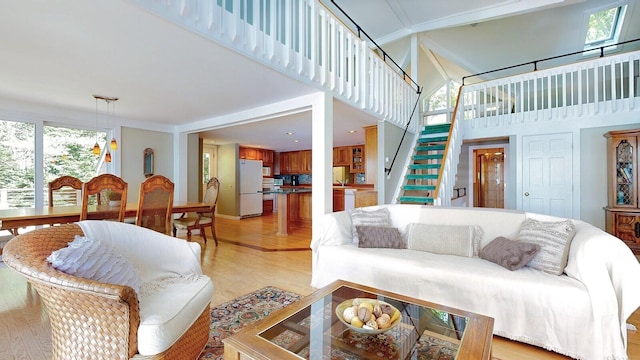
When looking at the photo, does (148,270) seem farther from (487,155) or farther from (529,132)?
(487,155)

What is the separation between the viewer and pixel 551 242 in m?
2.05

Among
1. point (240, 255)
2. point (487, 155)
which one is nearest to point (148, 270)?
point (240, 255)

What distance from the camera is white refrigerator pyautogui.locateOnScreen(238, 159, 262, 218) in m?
7.57

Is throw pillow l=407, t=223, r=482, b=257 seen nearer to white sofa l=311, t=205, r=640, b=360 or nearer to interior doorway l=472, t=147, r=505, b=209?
white sofa l=311, t=205, r=640, b=360

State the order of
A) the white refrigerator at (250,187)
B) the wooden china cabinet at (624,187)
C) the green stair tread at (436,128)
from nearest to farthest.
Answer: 1. the wooden china cabinet at (624,187)
2. the green stair tread at (436,128)
3. the white refrigerator at (250,187)

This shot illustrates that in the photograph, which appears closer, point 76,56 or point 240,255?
point 76,56

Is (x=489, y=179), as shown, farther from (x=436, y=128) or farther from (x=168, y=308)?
(x=168, y=308)

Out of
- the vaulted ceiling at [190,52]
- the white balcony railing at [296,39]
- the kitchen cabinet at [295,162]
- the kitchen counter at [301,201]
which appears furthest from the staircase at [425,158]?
the kitchen cabinet at [295,162]

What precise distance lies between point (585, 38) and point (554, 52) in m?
0.54

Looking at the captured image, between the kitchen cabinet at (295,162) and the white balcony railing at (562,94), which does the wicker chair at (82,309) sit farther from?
the kitchen cabinet at (295,162)

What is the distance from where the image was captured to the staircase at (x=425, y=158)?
531cm

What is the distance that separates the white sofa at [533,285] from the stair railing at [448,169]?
1.42m

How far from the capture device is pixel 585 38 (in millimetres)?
6195

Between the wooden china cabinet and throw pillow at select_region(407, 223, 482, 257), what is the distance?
3583 millimetres
